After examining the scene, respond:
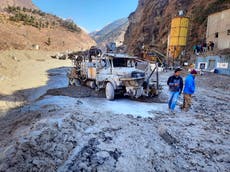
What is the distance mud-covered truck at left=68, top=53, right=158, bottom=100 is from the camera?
7586mm

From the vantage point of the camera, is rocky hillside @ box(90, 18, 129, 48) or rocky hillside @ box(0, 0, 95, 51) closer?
rocky hillside @ box(0, 0, 95, 51)

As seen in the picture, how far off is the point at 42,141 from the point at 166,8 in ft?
134

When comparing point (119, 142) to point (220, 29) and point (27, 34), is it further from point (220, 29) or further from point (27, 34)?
point (27, 34)

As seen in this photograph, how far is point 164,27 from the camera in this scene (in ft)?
116

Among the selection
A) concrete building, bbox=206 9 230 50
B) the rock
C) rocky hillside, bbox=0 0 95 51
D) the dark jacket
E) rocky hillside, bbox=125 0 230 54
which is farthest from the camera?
rocky hillside, bbox=0 0 95 51

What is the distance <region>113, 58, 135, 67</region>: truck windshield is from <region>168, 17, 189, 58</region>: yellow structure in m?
17.1

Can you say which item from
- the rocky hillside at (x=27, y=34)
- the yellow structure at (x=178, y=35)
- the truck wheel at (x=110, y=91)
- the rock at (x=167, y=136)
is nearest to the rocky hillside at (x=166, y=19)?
the yellow structure at (x=178, y=35)

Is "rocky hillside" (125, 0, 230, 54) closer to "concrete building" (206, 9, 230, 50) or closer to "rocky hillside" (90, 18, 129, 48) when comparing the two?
"concrete building" (206, 9, 230, 50)

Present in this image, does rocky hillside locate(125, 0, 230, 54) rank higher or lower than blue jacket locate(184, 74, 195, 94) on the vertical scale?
higher

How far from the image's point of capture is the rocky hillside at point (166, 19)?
26.8 meters

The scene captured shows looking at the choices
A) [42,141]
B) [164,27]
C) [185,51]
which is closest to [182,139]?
[42,141]

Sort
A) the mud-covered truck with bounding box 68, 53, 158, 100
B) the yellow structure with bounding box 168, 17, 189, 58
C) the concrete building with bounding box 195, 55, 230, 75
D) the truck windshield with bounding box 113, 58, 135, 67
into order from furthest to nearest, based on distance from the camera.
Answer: the yellow structure with bounding box 168, 17, 189, 58, the concrete building with bounding box 195, 55, 230, 75, the truck windshield with bounding box 113, 58, 135, 67, the mud-covered truck with bounding box 68, 53, 158, 100

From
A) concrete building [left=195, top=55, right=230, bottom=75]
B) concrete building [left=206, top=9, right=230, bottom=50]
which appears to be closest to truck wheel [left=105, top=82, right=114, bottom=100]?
concrete building [left=195, top=55, right=230, bottom=75]

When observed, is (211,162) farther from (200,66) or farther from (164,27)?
(164,27)
